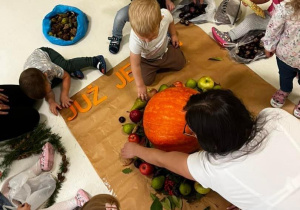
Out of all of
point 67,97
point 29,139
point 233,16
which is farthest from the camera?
point 233,16

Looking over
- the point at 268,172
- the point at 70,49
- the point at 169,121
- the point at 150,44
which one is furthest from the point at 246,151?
the point at 70,49

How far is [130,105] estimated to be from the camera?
1581 mm

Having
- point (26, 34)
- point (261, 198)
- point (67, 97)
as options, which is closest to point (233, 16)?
point (67, 97)

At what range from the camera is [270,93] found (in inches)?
60.0

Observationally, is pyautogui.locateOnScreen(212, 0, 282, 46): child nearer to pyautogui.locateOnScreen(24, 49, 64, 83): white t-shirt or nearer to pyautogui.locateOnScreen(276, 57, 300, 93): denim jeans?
pyautogui.locateOnScreen(276, 57, 300, 93): denim jeans

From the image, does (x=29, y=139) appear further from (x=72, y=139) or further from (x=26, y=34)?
(x=26, y=34)

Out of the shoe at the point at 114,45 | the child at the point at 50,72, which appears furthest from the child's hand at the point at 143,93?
the shoe at the point at 114,45

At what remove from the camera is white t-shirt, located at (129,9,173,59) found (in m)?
1.34

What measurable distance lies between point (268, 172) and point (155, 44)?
2.82ft

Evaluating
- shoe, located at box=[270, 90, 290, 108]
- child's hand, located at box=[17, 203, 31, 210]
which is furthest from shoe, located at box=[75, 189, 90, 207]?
shoe, located at box=[270, 90, 290, 108]

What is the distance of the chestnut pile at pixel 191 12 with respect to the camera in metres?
1.82

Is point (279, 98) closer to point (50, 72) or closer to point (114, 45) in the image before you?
point (114, 45)

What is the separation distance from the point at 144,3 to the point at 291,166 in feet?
2.65

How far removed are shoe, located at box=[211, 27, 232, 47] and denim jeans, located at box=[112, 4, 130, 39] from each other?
541 mm
